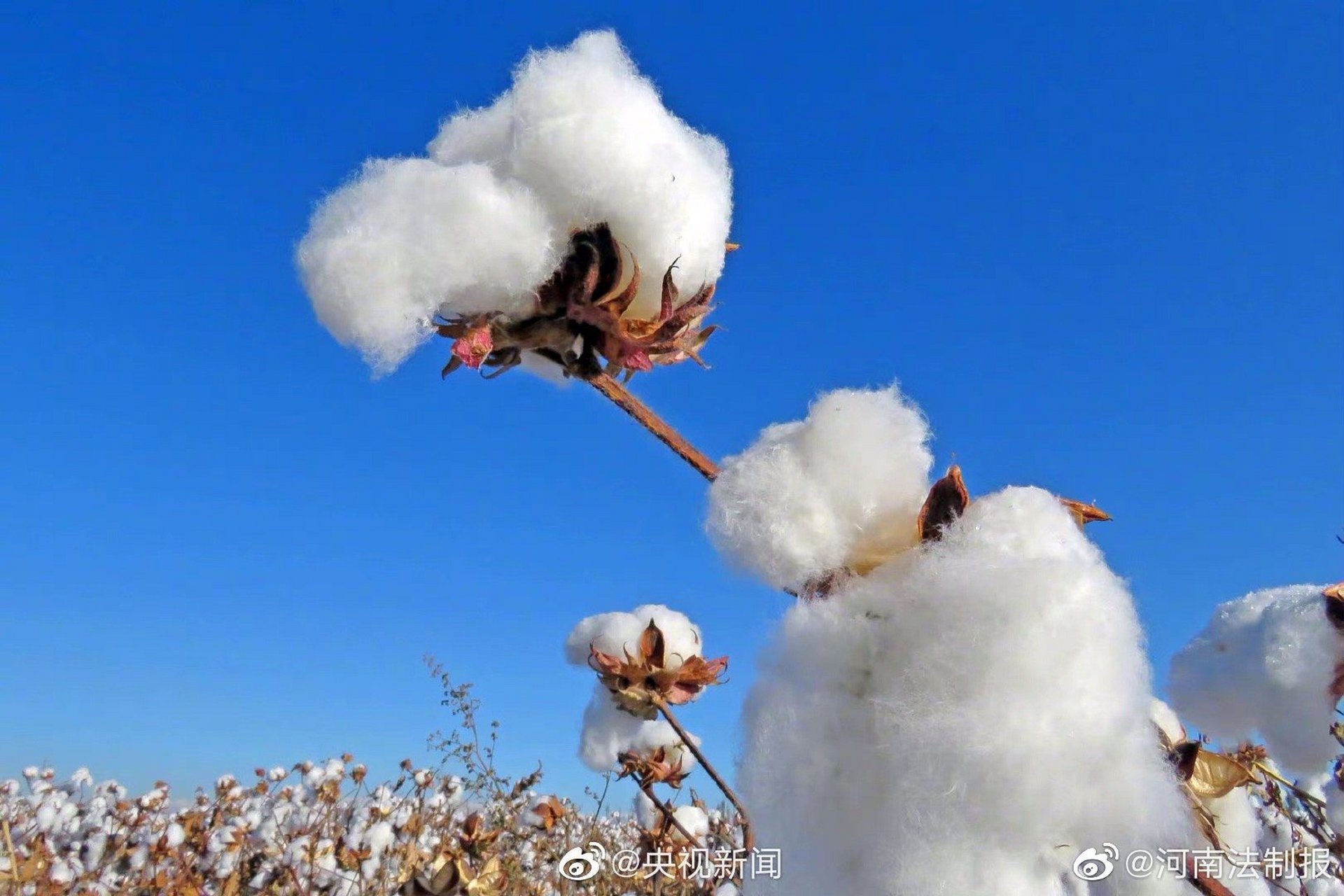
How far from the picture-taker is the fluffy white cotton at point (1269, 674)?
1.52 metres

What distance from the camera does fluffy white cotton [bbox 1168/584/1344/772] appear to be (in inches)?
59.7

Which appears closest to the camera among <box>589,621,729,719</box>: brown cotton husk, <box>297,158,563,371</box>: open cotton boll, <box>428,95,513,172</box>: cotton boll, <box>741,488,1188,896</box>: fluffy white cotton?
<box>741,488,1188,896</box>: fluffy white cotton

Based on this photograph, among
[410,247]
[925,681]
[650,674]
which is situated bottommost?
[925,681]

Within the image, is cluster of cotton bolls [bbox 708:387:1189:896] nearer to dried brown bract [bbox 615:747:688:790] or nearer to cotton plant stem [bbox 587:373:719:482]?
cotton plant stem [bbox 587:373:719:482]

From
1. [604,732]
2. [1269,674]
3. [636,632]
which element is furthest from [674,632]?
[1269,674]

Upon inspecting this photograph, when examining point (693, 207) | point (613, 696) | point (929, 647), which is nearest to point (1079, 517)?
point (929, 647)

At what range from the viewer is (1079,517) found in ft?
3.70

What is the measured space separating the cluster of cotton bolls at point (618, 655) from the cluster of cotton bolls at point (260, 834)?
1.65ft

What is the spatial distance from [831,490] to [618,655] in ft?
7.40

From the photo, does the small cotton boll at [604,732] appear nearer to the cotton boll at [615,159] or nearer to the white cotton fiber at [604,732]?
the white cotton fiber at [604,732]

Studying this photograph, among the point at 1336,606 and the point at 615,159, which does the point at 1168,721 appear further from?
the point at 615,159

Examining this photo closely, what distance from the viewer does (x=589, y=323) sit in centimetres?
140

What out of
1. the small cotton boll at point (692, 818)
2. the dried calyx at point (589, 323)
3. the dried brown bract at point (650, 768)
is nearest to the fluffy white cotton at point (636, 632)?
the dried brown bract at point (650, 768)

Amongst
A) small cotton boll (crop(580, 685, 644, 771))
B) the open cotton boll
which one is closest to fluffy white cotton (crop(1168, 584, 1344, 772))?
the open cotton boll
